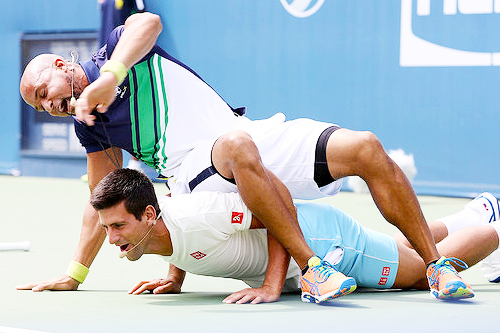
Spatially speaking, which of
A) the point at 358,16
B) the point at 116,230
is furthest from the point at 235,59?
the point at 116,230

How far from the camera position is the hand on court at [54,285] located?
4051mm

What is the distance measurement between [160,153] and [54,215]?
370 centimetres

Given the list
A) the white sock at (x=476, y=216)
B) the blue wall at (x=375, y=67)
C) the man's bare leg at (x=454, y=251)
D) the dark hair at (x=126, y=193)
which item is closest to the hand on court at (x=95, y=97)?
the dark hair at (x=126, y=193)

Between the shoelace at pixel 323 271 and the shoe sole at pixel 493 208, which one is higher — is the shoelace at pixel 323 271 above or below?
below

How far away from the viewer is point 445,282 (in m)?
3.60

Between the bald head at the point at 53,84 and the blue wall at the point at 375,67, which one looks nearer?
the bald head at the point at 53,84

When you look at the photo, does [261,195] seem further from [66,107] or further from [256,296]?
[66,107]

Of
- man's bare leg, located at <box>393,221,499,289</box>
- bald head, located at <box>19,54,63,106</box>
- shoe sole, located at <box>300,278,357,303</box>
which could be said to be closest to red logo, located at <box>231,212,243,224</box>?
shoe sole, located at <box>300,278,357,303</box>

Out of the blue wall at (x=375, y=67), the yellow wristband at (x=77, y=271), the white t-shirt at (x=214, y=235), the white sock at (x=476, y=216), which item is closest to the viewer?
the white t-shirt at (x=214, y=235)

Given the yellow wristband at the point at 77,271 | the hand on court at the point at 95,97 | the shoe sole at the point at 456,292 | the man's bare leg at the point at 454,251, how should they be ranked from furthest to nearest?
1. the yellow wristband at the point at 77,271
2. the man's bare leg at the point at 454,251
3. the shoe sole at the point at 456,292
4. the hand on court at the point at 95,97

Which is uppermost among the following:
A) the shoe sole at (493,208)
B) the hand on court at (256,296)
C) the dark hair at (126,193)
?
the dark hair at (126,193)

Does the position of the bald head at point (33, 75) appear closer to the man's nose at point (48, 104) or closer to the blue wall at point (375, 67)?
the man's nose at point (48, 104)

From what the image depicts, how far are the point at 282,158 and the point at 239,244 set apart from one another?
1.42 ft

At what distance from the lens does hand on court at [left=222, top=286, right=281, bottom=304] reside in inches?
141
